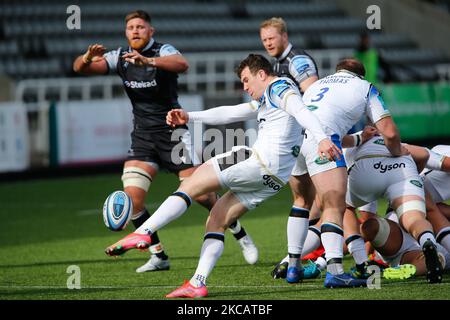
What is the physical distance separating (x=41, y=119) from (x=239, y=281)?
429 inches

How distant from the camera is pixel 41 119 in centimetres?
1914

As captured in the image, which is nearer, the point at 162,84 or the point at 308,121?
the point at 308,121

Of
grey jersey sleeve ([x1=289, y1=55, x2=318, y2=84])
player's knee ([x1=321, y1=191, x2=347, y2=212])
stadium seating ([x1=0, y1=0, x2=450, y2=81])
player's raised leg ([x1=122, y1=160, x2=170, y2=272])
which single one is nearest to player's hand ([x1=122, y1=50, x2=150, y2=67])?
player's raised leg ([x1=122, y1=160, x2=170, y2=272])

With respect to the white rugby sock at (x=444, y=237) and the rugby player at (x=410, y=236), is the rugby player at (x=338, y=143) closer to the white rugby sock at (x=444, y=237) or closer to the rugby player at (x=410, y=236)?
the rugby player at (x=410, y=236)

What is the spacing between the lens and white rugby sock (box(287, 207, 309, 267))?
8.77 meters

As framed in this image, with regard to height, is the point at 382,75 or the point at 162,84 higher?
the point at 162,84

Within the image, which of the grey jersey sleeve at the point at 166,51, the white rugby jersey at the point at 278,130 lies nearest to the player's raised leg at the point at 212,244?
the white rugby jersey at the point at 278,130

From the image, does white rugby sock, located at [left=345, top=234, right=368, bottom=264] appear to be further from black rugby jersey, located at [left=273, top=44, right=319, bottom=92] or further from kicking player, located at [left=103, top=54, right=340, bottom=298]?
black rugby jersey, located at [left=273, top=44, right=319, bottom=92]

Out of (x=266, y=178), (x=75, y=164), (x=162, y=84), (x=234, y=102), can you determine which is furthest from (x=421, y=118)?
(x=266, y=178)

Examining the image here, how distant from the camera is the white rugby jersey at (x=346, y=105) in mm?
8430

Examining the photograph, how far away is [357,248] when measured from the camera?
344 inches

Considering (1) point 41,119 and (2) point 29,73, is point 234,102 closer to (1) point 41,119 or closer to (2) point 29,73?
(1) point 41,119

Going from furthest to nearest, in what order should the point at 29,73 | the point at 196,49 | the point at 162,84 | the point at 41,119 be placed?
1. the point at 196,49
2. the point at 29,73
3. the point at 41,119
4. the point at 162,84
